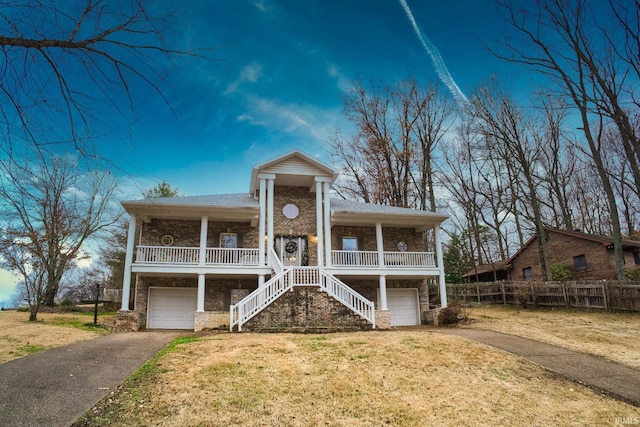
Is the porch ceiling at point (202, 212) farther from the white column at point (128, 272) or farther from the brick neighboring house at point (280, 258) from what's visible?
the white column at point (128, 272)

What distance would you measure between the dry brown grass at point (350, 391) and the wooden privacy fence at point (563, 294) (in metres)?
10.3

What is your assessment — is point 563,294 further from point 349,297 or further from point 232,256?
point 232,256

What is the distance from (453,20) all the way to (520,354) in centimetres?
932

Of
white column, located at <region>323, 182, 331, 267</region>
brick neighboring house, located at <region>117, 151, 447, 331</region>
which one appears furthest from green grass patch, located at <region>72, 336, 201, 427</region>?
white column, located at <region>323, 182, 331, 267</region>

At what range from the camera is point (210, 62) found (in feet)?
14.3

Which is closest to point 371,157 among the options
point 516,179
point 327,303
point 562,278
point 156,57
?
point 516,179

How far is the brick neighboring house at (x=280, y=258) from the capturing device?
14523 mm

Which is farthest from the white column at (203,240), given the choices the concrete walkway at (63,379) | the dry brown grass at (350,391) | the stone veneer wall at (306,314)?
the dry brown grass at (350,391)

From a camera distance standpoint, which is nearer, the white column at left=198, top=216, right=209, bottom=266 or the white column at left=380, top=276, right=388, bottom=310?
the white column at left=198, top=216, right=209, bottom=266

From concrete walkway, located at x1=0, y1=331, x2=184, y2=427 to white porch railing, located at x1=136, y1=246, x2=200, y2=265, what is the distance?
5760 millimetres

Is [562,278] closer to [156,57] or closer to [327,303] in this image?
[327,303]

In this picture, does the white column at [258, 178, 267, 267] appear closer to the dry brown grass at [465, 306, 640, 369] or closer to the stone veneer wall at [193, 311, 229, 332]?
the stone veneer wall at [193, 311, 229, 332]

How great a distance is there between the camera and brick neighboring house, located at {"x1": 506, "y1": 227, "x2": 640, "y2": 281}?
22.7 metres

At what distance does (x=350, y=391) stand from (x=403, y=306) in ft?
43.1
